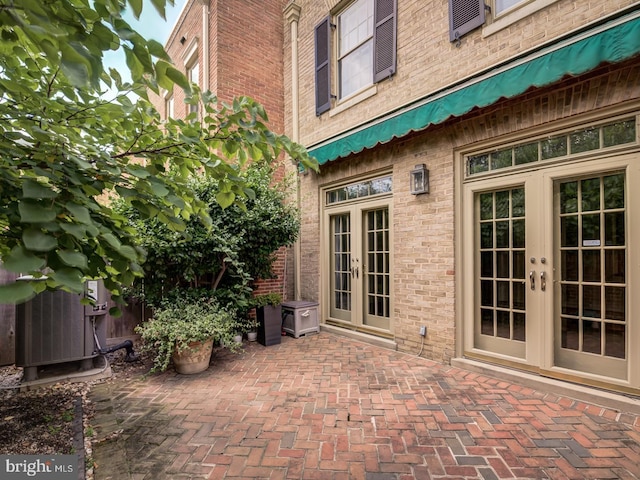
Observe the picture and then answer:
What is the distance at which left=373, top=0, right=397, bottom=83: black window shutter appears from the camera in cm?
475

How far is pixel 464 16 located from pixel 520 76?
54.9 inches

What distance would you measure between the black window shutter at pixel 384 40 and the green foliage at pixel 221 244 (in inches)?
93.0

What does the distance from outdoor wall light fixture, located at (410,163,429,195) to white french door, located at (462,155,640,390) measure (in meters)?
0.52

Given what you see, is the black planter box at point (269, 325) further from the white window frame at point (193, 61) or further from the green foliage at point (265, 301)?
the white window frame at point (193, 61)

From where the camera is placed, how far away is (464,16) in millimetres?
3904

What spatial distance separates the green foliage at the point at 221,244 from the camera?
14.2 feet

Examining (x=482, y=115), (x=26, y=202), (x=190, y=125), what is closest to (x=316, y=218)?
(x=482, y=115)

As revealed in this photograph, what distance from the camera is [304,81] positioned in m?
6.61

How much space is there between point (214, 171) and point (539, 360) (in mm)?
3735

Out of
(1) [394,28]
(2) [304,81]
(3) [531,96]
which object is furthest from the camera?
(2) [304,81]

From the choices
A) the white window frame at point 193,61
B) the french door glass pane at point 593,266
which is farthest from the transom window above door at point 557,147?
the white window frame at point 193,61

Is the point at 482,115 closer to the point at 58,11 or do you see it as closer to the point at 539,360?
the point at 539,360

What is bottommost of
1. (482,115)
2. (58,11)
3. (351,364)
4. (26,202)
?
(351,364)

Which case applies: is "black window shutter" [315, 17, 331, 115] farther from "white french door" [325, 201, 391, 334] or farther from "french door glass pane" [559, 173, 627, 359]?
"french door glass pane" [559, 173, 627, 359]
